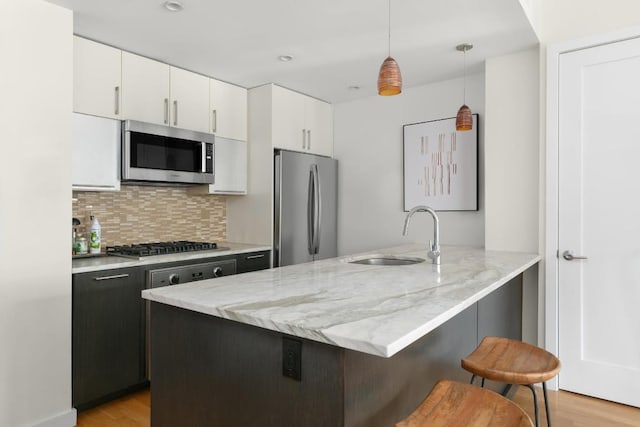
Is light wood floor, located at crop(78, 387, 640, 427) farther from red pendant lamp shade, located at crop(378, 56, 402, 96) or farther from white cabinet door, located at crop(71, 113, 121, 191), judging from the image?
red pendant lamp shade, located at crop(378, 56, 402, 96)

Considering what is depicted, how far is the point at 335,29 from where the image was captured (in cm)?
270

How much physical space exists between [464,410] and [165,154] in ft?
8.94

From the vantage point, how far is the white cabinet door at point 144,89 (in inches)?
118

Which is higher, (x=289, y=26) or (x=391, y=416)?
(x=289, y=26)

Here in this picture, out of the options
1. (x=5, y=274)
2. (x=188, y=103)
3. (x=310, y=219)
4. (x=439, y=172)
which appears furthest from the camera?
(x=310, y=219)

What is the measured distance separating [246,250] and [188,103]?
129 cm

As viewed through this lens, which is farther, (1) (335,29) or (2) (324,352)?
(1) (335,29)

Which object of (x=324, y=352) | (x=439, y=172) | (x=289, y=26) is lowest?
(x=324, y=352)

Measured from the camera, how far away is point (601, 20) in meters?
2.66

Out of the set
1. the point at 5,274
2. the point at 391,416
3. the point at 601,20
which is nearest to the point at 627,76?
the point at 601,20

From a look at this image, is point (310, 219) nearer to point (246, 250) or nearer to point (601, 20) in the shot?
point (246, 250)

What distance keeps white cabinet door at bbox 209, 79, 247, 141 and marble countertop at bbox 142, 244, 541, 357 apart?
192 centimetres

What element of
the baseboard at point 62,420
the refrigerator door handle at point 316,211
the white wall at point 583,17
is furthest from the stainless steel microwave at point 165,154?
the white wall at point 583,17

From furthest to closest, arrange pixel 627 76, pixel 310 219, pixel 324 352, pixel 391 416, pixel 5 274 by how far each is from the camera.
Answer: pixel 310 219, pixel 627 76, pixel 5 274, pixel 391 416, pixel 324 352
